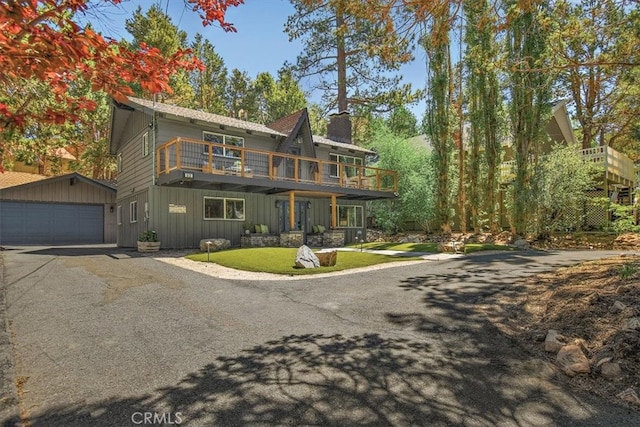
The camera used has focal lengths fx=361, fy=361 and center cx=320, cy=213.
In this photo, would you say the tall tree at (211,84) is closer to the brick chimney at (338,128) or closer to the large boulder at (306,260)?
the brick chimney at (338,128)

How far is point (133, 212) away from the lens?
18453 mm

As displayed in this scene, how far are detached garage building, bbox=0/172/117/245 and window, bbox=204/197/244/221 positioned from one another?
9923mm

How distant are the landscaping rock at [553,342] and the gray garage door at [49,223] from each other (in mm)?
25376

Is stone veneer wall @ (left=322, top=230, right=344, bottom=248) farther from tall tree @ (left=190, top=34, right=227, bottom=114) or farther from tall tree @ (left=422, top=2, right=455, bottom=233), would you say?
tall tree @ (left=190, top=34, right=227, bottom=114)

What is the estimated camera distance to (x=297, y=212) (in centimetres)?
2072

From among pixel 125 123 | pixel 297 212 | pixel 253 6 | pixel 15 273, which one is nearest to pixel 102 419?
pixel 253 6

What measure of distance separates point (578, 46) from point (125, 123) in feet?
66.9

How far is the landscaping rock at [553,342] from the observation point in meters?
3.96

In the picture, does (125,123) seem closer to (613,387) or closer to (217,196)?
(217,196)

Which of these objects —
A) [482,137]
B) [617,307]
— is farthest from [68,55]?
[482,137]

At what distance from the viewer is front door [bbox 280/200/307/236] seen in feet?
65.4

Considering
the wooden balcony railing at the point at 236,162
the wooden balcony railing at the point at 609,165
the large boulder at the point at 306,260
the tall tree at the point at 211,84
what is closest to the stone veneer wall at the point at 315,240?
the wooden balcony railing at the point at 236,162

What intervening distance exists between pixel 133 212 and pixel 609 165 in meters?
24.9

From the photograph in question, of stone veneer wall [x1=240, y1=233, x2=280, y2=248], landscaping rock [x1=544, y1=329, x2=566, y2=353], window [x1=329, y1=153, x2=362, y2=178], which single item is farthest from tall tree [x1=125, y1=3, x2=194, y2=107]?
landscaping rock [x1=544, y1=329, x2=566, y2=353]
